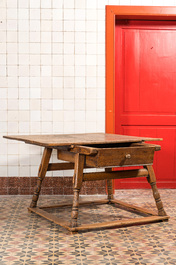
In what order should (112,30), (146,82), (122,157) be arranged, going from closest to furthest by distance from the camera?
1. (122,157)
2. (112,30)
3. (146,82)

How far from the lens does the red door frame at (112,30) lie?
491cm

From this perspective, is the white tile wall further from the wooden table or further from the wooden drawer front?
the wooden drawer front

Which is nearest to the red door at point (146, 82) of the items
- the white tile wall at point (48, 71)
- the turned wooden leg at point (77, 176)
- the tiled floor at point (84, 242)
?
the white tile wall at point (48, 71)

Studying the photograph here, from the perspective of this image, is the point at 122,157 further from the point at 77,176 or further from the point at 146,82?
the point at 146,82

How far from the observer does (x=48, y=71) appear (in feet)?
16.2

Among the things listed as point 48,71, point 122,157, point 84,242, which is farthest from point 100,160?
point 48,71

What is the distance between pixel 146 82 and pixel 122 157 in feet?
6.69

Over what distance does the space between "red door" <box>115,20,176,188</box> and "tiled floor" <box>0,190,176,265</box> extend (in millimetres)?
1380

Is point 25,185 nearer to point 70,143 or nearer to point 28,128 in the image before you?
point 28,128

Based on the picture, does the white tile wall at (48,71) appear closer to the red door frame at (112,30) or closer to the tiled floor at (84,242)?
the red door frame at (112,30)

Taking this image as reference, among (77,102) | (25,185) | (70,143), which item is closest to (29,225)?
(70,143)

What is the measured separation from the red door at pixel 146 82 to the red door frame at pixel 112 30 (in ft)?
0.78

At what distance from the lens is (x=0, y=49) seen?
4.89m

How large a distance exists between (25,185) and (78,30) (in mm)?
2055
